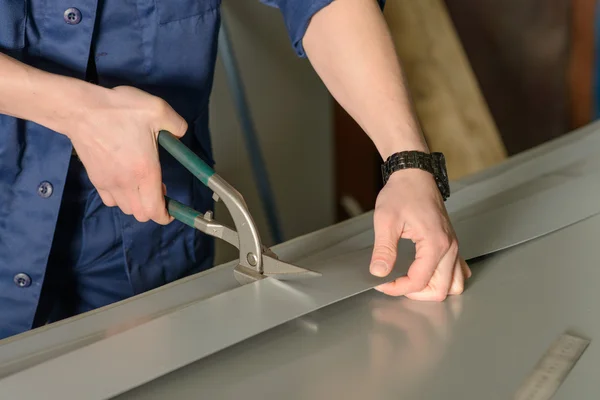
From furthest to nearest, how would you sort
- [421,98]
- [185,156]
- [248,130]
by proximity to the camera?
[421,98] < [248,130] < [185,156]

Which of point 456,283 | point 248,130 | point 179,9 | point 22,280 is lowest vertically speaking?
point 248,130

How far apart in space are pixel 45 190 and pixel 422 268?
1.39 ft

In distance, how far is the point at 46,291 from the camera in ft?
3.09

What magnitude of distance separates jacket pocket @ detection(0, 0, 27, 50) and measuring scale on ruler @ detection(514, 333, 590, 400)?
0.61 meters

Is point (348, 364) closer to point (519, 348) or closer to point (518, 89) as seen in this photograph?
point (519, 348)

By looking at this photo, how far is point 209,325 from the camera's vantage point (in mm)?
695

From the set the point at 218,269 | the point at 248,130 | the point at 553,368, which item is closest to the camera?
the point at 553,368

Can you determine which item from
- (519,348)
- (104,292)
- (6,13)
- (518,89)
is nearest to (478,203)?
(519,348)

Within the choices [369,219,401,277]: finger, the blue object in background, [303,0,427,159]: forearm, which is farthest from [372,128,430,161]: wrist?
the blue object in background

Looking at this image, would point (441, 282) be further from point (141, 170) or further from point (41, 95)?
point (41, 95)

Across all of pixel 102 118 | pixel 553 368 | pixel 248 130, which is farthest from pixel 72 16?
pixel 248 130

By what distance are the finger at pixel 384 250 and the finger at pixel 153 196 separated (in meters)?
0.22

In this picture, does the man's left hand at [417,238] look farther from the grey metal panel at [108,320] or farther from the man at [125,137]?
the grey metal panel at [108,320]

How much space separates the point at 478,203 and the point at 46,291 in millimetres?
580
